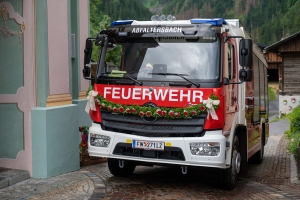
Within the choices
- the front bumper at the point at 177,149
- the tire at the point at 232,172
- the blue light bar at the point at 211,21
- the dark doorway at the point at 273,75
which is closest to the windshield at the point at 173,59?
the blue light bar at the point at 211,21

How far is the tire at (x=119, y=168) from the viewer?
8.90 metres

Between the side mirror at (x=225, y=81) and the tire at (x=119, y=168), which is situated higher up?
the side mirror at (x=225, y=81)

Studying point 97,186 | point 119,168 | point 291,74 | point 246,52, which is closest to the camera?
point 246,52

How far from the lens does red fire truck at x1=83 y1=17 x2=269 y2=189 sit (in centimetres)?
743

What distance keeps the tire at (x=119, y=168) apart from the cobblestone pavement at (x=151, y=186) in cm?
10

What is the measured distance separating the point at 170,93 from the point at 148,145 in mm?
842

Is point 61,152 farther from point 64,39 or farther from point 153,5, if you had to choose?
point 153,5

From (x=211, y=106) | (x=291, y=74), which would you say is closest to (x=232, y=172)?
(x=211, y=106)

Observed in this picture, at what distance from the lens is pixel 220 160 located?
24.1 feet

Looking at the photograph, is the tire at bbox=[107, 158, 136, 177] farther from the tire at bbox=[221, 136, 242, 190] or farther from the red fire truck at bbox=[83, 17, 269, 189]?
the tire at bbox=[221, 136, 242, 190]

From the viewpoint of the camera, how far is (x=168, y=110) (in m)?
7.52

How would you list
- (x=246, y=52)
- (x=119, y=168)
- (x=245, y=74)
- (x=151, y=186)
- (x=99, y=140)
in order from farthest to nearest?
(x=119, y=168) → (x=151, y=186) → (x=99, y=140) → (x=245, y=74) → (x=246, y=52)

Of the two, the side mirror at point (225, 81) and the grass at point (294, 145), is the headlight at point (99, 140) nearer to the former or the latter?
the side mirror at point (225, 81)

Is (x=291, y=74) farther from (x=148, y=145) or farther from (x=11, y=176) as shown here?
(x=11, y=176)
